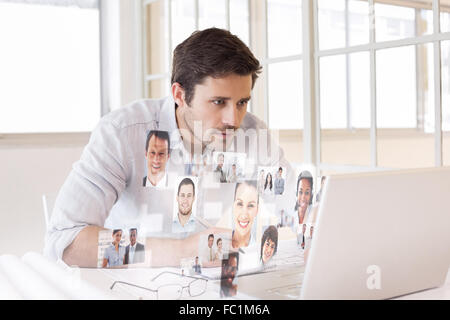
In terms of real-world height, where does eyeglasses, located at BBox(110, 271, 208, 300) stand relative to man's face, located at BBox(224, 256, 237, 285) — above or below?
below

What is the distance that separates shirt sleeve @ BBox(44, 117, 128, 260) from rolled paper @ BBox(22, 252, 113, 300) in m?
0.27

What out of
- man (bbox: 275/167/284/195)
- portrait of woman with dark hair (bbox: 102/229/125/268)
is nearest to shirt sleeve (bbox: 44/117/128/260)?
portrait of woman with dark hair (bbox: 102/229/125/268)

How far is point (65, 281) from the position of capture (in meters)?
0.96

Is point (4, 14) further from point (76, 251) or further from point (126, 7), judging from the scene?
point (76, 251)

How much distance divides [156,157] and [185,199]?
0.81ft

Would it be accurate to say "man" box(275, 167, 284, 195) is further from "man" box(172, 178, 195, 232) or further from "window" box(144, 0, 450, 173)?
"window" box(144, 0, 450, 173)

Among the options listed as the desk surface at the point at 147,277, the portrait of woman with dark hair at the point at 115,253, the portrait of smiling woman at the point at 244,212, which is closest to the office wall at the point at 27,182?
the desk surface at the point at 147,277

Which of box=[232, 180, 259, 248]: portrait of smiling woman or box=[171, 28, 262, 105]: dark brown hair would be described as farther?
box=[171, 28, 262, 105]: dark brown hair

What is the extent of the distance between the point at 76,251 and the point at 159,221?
1.55 ft

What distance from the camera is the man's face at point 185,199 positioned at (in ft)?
3.87

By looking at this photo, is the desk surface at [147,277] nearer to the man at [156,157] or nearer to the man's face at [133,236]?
the man's face at [133,236]

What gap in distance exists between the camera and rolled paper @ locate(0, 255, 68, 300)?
88 cm
